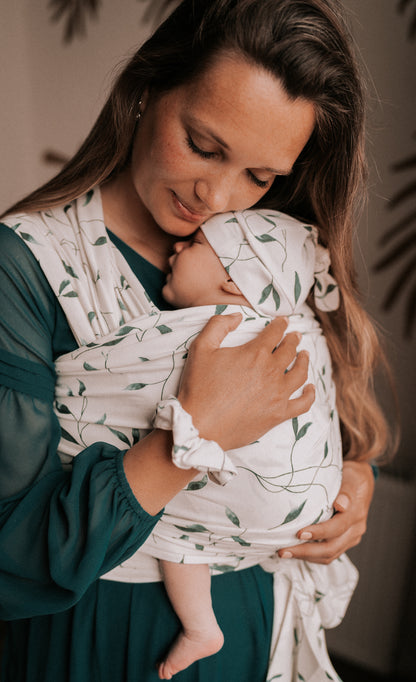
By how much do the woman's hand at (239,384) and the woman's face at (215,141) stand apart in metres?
0.23

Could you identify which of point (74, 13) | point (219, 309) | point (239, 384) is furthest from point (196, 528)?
point (74, 13)

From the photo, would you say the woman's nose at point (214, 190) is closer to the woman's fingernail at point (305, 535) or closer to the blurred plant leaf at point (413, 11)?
the woman's fingernail at point (305, 535)

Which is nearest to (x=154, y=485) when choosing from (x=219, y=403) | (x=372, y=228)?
(x=219, y=403)

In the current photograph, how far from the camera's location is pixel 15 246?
0.86 metres

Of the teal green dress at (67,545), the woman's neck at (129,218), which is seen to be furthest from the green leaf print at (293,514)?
the woman's neck at (129,218)

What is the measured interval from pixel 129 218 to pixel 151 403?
40 centimetres

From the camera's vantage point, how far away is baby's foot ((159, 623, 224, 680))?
912 mm

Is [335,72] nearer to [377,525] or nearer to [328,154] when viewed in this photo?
[328,154]

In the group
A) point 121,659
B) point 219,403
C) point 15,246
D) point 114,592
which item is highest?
point 15,246

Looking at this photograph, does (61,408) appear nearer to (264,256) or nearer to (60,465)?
(60,465)

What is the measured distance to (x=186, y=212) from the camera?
94 cm

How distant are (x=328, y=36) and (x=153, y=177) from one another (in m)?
0.38

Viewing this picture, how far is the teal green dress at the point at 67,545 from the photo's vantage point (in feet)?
2.56

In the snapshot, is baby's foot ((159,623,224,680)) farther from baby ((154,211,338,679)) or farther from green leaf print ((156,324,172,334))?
green leaf print ((156,324,172,334))
